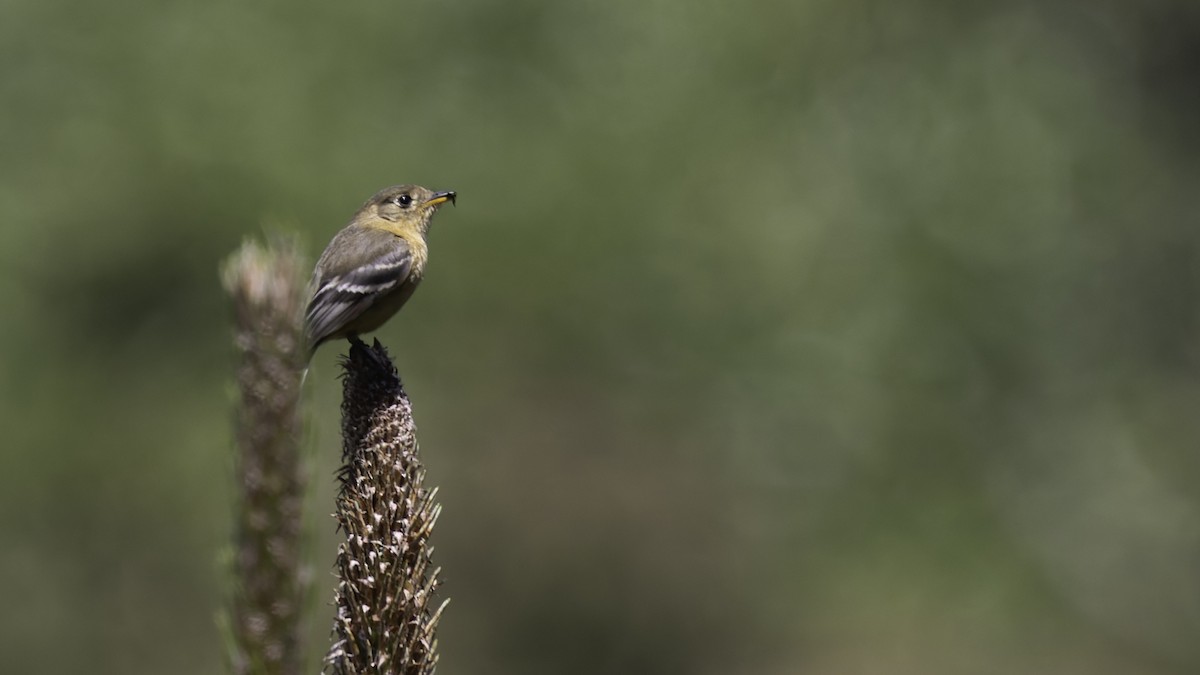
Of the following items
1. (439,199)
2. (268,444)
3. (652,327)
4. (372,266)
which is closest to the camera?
(268,444)

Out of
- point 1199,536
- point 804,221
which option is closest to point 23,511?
point 804,221

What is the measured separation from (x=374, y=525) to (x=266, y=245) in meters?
1.35

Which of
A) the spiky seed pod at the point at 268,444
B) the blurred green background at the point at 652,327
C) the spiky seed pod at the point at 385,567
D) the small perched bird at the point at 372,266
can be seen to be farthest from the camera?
the blurred green background at the point at 652,327

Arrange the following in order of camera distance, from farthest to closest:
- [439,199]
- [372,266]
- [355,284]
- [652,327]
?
[652,327] < [439,199] < [372,266] < [355,284]

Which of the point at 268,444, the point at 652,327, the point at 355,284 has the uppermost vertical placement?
Result: the point at 652,327

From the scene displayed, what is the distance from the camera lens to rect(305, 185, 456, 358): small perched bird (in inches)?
336

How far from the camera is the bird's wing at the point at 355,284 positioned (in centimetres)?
839

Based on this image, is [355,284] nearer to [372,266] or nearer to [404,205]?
[372,266]

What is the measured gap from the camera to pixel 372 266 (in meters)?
9.26

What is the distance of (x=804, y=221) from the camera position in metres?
23.7

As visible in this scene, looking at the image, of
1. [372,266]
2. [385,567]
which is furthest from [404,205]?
[385,567]

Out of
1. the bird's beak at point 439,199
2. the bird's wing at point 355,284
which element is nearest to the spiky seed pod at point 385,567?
the bird's wing at point 355,284

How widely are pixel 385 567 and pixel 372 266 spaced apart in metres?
5.65

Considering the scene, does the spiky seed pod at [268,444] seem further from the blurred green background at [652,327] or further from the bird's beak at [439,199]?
the blurred green background at [652,327]
